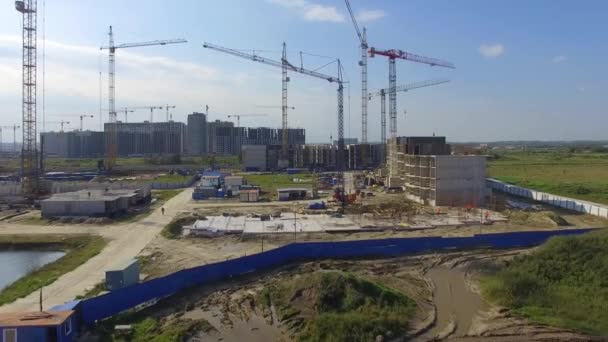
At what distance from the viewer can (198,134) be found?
124188 mm

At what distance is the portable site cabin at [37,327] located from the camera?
31.6ft

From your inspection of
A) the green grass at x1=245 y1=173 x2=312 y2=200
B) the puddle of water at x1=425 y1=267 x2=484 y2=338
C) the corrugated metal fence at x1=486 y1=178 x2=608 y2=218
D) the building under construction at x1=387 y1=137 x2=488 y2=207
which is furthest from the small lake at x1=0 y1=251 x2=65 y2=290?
the corrugated metal fence at x1=486 y1=178 x2=608 y2=218

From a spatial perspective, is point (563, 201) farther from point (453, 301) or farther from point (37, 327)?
point (37, 327)

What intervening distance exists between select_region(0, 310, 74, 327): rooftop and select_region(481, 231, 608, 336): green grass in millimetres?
9524

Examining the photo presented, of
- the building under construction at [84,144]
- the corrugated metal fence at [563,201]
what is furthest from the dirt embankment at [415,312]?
the building under construction at [84,144]

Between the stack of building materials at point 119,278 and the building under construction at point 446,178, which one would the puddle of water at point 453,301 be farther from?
the building under construction at point 446,178

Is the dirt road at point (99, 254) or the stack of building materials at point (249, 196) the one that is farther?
the stack of building materials at point (249, 196)

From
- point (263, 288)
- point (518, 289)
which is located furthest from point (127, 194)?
point (518, 289)

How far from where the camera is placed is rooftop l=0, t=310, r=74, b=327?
9.73 meters

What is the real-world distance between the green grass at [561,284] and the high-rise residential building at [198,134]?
11170 cm

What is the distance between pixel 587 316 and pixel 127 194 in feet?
83.7

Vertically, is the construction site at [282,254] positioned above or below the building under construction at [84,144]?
below

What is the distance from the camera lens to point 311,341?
1077 centimetres

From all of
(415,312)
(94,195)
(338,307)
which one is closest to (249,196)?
(94,195)
